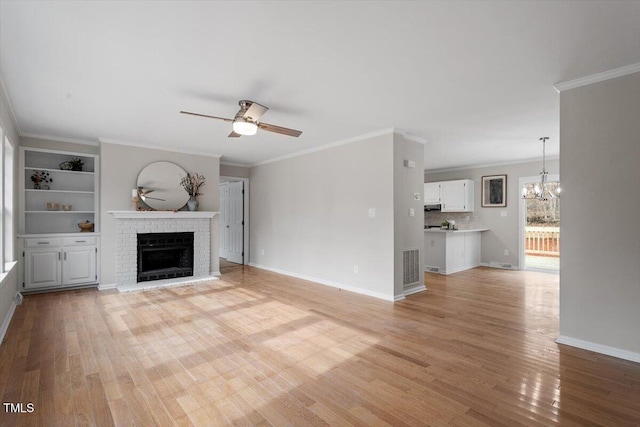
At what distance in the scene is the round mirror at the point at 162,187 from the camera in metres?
5.56

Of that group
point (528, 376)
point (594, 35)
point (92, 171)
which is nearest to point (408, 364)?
point (528, 376)

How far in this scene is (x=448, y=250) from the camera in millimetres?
6629

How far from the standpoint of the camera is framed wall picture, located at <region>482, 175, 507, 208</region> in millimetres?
7309

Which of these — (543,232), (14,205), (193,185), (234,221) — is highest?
(193,185)

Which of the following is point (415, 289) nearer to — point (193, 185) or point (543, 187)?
point (543, 187)

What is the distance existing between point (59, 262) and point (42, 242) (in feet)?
1.28

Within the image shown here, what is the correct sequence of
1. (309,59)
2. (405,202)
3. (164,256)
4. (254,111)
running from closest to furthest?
(309,59), (254,111), (405,202), (164,256)

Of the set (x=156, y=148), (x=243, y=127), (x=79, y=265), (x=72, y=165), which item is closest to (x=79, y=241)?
(x=79, y=265)

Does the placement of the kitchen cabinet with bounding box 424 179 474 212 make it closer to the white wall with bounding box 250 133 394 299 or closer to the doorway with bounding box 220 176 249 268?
the white wall with bounding box 250 133 394 299

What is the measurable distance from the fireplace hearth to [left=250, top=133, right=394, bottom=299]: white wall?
5.72ft

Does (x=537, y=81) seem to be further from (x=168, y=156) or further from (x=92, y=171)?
(x=92, y=171)

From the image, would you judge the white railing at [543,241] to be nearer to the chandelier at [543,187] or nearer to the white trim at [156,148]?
the chandelier at [543,187]

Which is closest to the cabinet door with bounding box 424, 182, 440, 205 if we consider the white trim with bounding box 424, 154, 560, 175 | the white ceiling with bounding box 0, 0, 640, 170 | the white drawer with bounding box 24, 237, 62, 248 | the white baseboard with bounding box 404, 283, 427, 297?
the white trim with bounding box 424, 154, 560, 175

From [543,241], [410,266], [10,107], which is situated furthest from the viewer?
[543,241]
